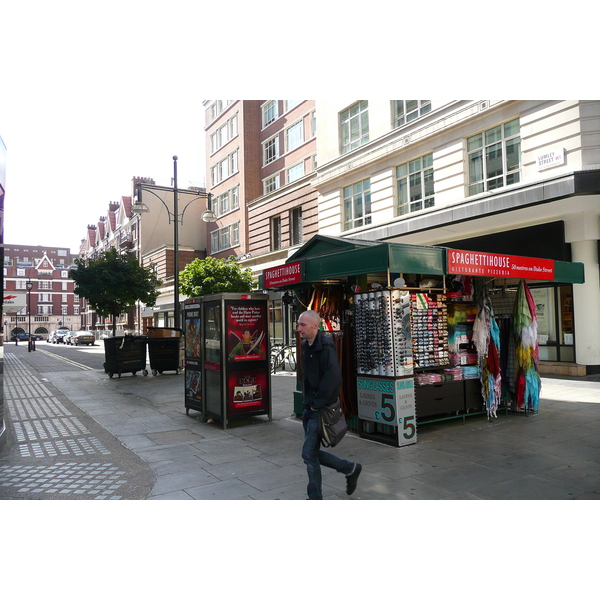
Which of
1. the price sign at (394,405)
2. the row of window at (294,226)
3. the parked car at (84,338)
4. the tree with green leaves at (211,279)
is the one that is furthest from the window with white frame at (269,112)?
the parked car at (84,338)

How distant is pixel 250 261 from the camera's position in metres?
30.2

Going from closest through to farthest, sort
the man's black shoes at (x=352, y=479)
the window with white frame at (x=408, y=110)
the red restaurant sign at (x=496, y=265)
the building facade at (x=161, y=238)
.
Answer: the man's black shoes at (x=352, y=479) → the red restaurant sign at (x=496, y=265) → the window with white frame at (x=408, y=110) → the building facade at (x=161, y=238)

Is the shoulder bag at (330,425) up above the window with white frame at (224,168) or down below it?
below

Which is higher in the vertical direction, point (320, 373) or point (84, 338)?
point (320, 373)

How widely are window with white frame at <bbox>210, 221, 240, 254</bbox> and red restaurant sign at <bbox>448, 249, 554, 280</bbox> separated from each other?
27.7 metres

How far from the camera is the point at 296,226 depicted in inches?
1067

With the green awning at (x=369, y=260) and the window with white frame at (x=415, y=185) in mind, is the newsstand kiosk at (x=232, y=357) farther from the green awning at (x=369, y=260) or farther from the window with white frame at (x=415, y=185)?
the window with white frame at (x=415, y=185)

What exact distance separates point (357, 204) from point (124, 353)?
36.6ft

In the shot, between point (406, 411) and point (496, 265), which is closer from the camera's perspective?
point (406, 411)

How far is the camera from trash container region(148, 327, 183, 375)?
672 inches

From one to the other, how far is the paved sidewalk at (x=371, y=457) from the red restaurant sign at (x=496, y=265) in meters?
2.42

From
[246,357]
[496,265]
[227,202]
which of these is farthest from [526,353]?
[227,202]

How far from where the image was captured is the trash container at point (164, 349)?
56.0ft

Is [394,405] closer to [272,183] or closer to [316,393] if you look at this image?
[316,393]
